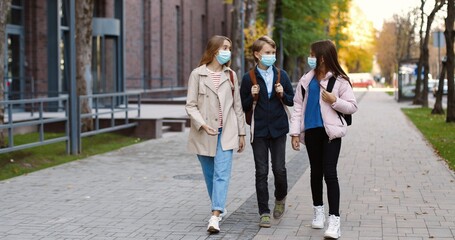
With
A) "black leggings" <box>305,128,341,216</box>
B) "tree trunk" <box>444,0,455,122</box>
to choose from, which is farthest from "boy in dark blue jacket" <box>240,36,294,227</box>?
"tree trunk" <box>444,0,455,122</box>

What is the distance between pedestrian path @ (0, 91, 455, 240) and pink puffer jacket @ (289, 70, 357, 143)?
0.94 meters

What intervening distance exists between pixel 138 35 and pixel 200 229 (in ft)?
103

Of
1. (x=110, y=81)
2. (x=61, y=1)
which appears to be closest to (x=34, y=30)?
(x=61, y=1)

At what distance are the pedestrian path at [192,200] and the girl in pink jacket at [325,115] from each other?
0.50 metres

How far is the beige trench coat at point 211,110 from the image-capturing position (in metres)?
8.44

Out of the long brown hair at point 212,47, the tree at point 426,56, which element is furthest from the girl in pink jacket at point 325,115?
the tree at point 426,56

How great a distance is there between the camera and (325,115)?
807 centimetres

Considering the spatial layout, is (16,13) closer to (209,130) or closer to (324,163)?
(209,130)

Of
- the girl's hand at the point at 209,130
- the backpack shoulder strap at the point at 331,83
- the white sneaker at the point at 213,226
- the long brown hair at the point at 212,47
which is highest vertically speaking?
the long brown hair at the point at 212,47

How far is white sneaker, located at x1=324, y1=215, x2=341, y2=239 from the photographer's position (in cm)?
781

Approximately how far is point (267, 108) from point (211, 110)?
20.6 inches

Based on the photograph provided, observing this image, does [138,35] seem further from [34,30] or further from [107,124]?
[107,124]

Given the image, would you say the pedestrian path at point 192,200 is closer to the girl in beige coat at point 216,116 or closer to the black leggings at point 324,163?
the black leggings at point 324,163

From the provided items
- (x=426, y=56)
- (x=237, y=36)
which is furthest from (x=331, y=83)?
(x=426, y=56)
